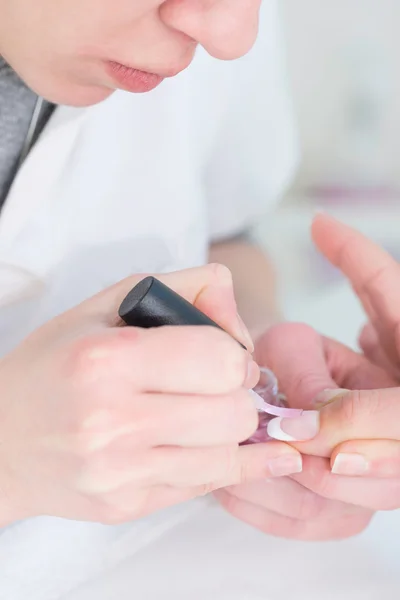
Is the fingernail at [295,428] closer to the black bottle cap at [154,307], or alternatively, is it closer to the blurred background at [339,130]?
the black bottle cap at [154,307]

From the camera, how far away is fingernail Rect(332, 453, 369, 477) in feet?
1.57

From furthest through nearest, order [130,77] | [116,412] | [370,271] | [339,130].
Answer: [339,130] → [370,271] → [130,77] → [116,412]

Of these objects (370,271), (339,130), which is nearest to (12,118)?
(370,271)

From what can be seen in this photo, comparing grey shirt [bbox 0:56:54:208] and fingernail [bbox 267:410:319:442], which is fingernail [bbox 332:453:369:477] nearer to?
fingernail [bbox 267:410:319:442]

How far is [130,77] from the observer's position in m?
0.48

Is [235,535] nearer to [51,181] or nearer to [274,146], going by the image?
[51,181]

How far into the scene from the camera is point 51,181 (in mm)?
583

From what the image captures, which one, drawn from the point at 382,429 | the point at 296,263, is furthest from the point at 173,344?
the point at 296,263

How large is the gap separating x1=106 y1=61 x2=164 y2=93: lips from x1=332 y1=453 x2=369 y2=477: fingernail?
0.90 feet

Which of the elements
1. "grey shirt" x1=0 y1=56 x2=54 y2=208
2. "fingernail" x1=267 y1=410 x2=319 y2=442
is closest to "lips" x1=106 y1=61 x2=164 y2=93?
"grey shirt" x1=0 y1=56 x2=54 y2=208

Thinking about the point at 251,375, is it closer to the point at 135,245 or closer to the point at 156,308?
the point at 156,308

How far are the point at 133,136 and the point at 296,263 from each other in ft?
1.70

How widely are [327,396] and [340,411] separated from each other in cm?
5

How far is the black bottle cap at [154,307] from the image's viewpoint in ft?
1.25
